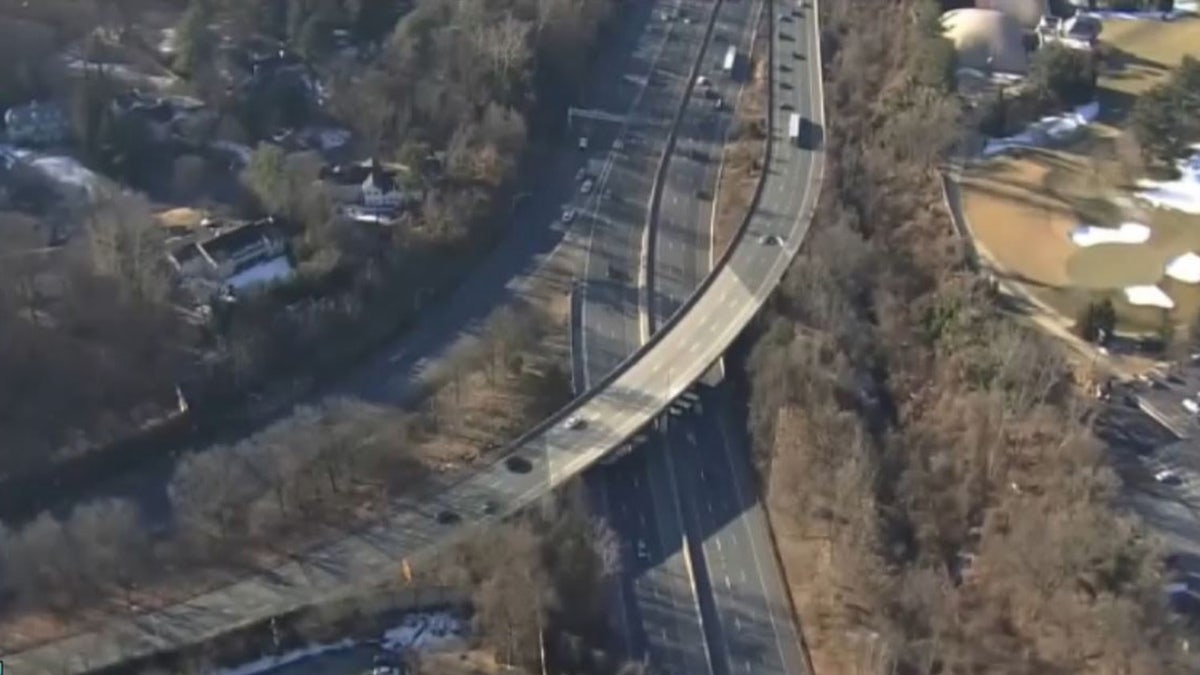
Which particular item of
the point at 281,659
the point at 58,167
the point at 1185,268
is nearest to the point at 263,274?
the point at 58,167

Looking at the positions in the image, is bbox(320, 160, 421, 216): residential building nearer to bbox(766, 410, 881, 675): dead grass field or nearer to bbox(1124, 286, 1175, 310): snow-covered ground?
bbox(766, 410, 881, 675): dead grass field

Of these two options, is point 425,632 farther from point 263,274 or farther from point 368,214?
point 368,214

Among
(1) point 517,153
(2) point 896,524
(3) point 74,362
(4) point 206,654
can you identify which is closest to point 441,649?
(4) point 206,654

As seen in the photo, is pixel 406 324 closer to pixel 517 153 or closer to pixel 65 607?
pixel 517 153

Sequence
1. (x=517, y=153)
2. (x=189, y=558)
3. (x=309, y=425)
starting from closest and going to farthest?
(x=189, y=558), (x=309, y=425), (x=517, y=153)

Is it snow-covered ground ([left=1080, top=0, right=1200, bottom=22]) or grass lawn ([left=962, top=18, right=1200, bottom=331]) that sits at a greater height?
snow-covered ground ([left=1080, top=0, right=1200, bottom=22])

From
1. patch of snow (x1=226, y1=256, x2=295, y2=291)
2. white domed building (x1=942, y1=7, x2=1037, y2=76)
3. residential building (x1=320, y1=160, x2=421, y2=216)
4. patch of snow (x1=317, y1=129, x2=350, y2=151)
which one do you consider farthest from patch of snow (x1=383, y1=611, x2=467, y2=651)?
white domed building (x1=942, y1=7, x2=1037, y2=76)
